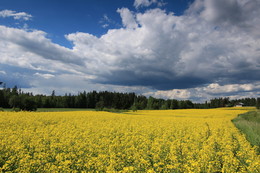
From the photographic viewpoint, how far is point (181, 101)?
10388 cm

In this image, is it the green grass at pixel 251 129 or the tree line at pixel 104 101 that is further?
the tree line at pixel 104 101

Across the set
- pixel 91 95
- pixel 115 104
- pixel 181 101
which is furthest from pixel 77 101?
pixel 181 101

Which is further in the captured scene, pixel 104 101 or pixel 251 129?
pixel 104 101

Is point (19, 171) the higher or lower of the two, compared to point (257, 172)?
lower

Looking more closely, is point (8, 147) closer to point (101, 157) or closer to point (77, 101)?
point (101, 157)

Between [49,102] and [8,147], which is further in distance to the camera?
[49,102]

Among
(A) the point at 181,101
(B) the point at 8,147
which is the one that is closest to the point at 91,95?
(A) the point at 181,101

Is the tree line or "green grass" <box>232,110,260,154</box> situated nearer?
"green grass" <box>232,110,260,154</box>

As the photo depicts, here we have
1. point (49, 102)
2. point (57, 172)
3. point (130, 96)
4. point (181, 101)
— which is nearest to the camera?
point (57, 172)

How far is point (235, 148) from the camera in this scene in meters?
9.75

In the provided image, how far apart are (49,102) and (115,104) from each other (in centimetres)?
3564

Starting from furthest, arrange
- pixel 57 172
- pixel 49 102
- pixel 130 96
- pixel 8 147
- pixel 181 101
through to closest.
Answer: pixel 130 96, pixel 181 101, pixel 49 102, pixel 8 147, pixel 57 172

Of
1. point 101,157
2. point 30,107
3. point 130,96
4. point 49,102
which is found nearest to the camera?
point 101,157

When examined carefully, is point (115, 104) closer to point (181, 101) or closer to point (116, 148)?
point (181, 101)
